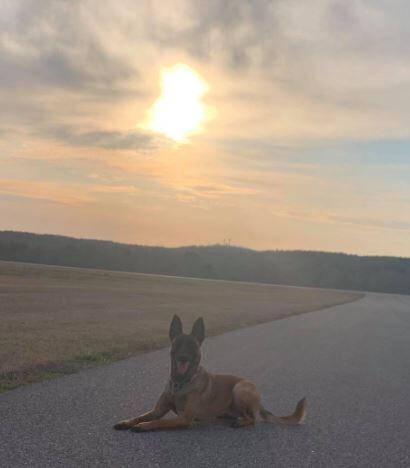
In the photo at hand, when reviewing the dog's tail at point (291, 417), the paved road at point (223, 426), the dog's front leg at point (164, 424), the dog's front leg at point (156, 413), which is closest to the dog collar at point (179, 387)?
the dog's front leg at point (156, 413)

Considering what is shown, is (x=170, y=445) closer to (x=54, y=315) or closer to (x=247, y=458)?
(x=247, y=458)

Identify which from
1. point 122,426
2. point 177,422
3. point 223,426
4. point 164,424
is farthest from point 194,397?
point 122,426

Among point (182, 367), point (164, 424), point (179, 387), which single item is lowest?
point (164, 424)

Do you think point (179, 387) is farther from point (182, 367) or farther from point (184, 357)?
point (184, 357)

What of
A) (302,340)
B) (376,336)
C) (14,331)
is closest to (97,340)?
(14,331)

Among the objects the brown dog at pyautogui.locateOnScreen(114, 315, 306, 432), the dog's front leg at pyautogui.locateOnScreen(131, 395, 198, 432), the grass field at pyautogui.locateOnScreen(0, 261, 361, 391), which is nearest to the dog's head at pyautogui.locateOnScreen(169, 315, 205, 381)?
the brown dog at pyautogui.locateOnScreen(114, 315, 306, 432)

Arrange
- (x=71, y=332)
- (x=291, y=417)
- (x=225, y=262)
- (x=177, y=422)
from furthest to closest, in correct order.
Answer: (x=225, y=262), (x=71, y=332), (x=291, y=417), (x=177, y=422)

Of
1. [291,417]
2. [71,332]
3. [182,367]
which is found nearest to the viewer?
[182,367]

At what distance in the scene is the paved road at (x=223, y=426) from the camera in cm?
604

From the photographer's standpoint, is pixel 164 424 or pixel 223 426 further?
pixel 223 426

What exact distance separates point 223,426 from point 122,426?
1.31m

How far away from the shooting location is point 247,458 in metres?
6.23

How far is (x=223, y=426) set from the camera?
297 inches

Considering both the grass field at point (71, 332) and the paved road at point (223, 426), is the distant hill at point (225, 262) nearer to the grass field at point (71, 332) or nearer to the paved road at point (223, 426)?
the grass field at point (71, 332)
